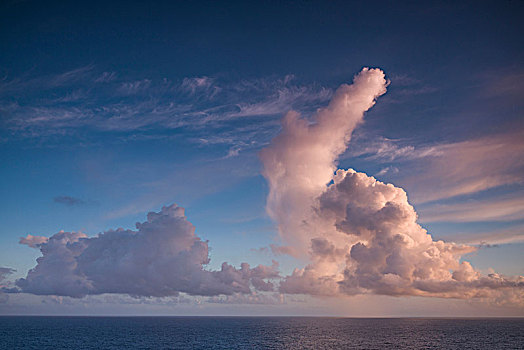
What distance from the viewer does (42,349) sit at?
499 ft

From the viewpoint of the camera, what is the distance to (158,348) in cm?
15362

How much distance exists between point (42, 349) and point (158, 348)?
48500 millimetres

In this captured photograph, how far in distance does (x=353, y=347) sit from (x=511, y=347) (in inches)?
3023

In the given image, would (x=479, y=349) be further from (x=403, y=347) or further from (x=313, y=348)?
(x=313, y=348)

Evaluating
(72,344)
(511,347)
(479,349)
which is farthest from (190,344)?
(511,347)

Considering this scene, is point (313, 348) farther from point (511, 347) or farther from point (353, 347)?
point (511, 347)

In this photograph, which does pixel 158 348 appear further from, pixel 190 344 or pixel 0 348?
pixel 0 348

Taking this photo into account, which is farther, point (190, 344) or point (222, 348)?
point (190, 344)

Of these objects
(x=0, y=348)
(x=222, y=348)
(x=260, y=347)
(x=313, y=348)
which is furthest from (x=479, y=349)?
(x=0, y=348)

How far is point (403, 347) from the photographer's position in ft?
527

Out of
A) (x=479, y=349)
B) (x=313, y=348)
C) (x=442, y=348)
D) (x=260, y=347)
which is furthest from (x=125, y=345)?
(x=479, y=349)

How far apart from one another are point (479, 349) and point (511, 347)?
2350cm

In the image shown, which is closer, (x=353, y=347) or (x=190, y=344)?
(x=353, y=347)

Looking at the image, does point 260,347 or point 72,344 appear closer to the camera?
point 260,347
